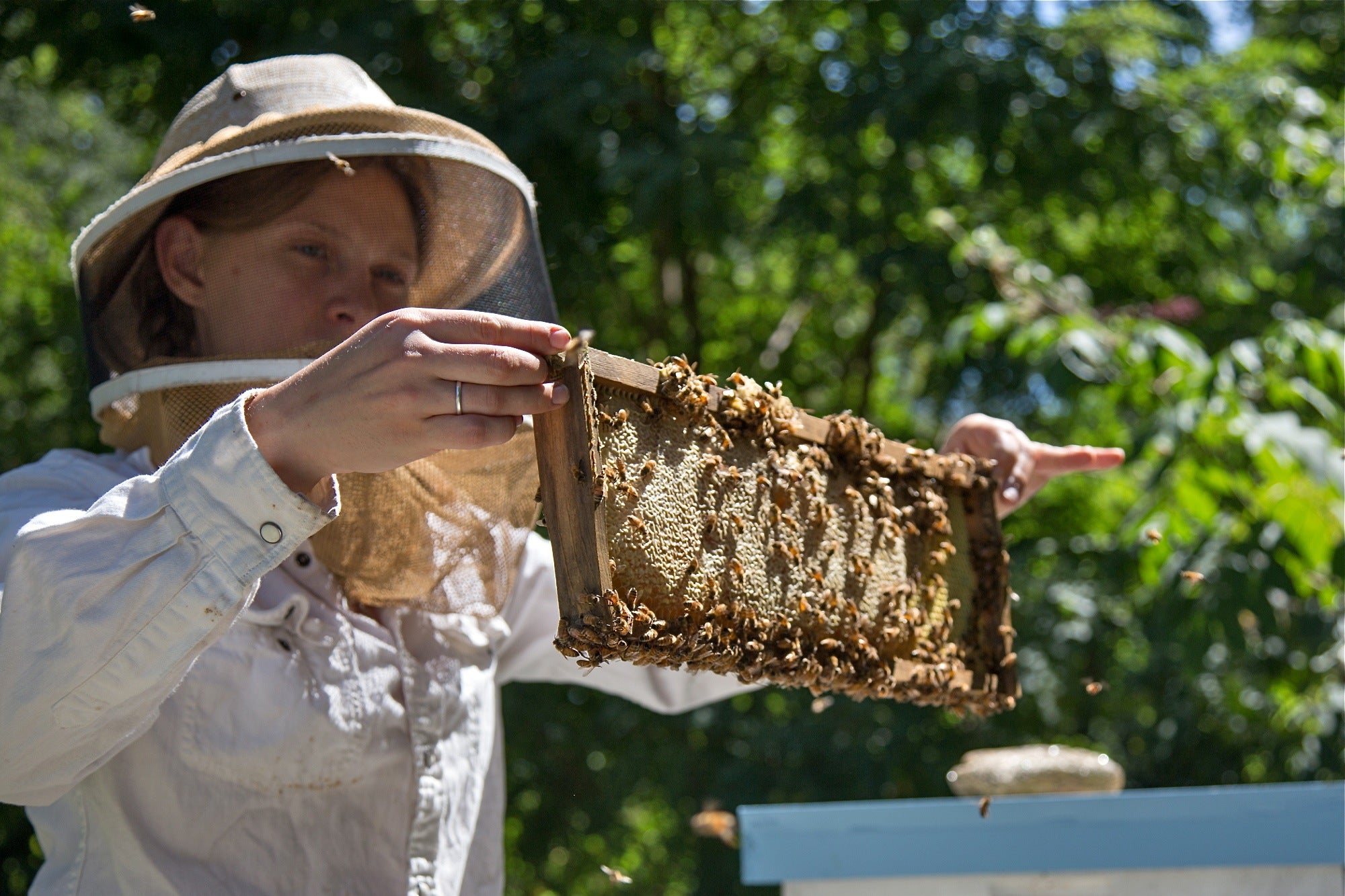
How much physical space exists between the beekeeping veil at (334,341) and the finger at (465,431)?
1.62ft

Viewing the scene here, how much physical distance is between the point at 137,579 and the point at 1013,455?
1.51 metres

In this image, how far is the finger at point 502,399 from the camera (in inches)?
48.0

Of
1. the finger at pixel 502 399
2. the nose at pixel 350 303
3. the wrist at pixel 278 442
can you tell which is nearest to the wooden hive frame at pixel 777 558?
the finger at pixel 502 399

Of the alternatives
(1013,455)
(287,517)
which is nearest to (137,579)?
(287,517)

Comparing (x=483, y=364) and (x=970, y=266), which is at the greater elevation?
(x=483, y=364)

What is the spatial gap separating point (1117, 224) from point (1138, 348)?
2.80 m

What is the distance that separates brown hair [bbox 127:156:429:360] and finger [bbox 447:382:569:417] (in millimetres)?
773

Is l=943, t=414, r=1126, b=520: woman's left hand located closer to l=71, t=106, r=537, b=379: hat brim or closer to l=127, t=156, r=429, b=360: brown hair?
l=71, t=106, r=537, b=379: hat brim

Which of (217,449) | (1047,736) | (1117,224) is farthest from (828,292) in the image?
(217,449)

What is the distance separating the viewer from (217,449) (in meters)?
1.27

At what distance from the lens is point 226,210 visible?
1878 millimetres

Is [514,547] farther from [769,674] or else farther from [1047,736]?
[1047,736]

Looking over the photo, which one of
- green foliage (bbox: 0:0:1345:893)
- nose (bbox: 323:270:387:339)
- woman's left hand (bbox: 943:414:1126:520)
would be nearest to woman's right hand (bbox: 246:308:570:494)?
nose (bbox: 323:270:387:339)

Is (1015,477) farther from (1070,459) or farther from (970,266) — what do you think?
(970,266)
